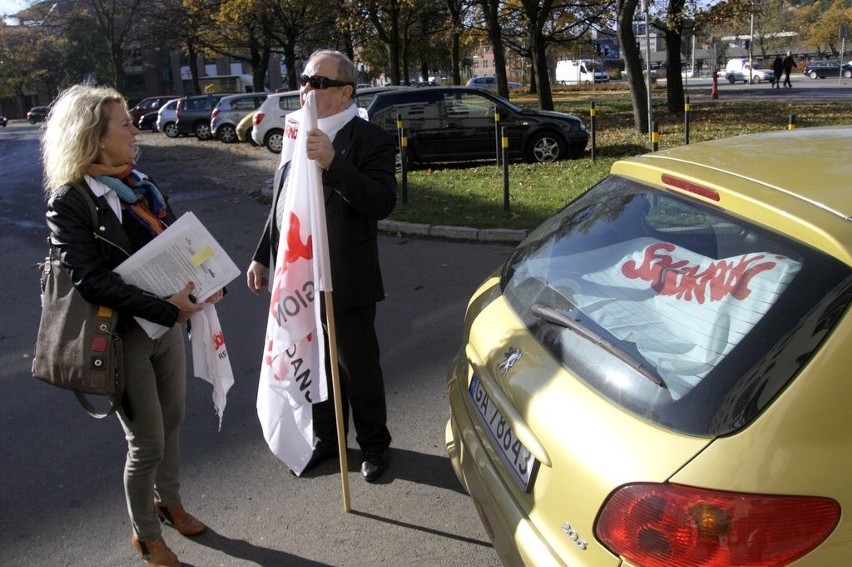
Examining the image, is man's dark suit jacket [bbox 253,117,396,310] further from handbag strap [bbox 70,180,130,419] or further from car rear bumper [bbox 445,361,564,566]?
handbag strap [bbox 70,180,130,419]

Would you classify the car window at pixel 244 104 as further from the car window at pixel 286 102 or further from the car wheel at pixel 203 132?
the car window at pixel 286 102

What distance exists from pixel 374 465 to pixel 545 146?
1171 centimetres

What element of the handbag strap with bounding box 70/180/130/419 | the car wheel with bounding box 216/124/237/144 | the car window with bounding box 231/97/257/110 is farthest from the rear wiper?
the car window with bounding box 231/97/257/110

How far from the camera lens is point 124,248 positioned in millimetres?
2744

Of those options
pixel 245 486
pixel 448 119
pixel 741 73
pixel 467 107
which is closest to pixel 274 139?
pixel 448 119

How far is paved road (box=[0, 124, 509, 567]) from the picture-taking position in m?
3.21

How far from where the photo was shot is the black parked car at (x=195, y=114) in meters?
29.5

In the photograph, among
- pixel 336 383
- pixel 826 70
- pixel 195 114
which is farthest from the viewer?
pixel 826 70

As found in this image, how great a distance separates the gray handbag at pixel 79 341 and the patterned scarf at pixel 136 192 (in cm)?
10

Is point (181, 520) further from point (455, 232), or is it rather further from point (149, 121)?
point (149, 121)

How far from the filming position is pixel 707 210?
225 centimetres

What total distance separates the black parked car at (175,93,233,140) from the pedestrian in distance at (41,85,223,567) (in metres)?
27.8

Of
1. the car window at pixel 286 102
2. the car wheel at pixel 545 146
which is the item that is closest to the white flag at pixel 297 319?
the car wheel at pixel 545 146

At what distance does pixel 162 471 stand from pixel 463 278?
4.53 meters
